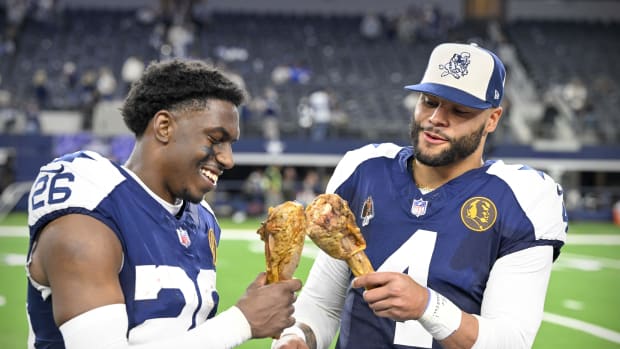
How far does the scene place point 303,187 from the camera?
59.0 ft

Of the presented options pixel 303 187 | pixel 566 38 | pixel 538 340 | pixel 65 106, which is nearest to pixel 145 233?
pixel 538 340

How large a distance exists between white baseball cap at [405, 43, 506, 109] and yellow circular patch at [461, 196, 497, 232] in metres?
0.36

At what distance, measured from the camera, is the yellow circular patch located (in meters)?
2.90

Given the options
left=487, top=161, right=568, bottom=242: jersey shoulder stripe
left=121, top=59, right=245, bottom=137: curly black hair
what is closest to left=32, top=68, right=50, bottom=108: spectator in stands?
left=121, top=59, right=245, bottom=137: curly black hair

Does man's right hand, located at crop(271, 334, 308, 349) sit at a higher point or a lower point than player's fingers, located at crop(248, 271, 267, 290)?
lower

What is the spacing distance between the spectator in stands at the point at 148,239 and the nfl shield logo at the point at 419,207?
2.25 feet

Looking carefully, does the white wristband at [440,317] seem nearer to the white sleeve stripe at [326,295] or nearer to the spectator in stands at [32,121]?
the white sleeve stripe at [326,295]

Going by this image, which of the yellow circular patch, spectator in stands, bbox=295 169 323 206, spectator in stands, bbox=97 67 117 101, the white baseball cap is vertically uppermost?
spectator in stands, bbox=97 67 117 101

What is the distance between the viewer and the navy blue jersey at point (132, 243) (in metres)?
2.44

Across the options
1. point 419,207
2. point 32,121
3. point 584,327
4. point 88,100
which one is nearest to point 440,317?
point 419,207

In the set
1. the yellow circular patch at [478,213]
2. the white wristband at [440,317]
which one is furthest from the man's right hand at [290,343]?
the yellow circular patch at [478,213]

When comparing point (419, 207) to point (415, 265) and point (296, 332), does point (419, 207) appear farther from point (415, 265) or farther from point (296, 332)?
point (296, 332)

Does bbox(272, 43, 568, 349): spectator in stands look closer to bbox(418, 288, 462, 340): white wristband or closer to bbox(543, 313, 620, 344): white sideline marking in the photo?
bbox(418, 288, 462, 340): white wristband

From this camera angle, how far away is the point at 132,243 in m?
2.51
